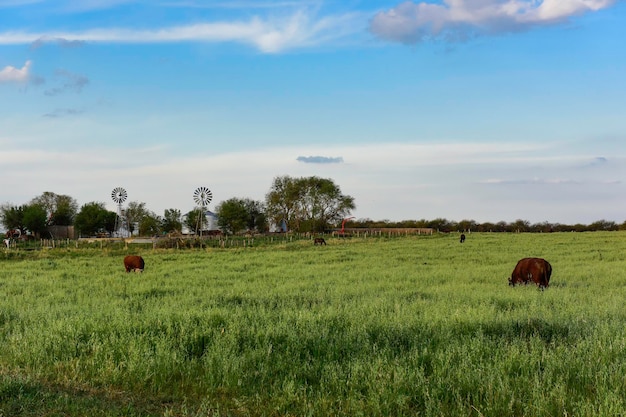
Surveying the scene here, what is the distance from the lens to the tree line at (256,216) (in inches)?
4508

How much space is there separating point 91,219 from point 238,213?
33395 millimetres

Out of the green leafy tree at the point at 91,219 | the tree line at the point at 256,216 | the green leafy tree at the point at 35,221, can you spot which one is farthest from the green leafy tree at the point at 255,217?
the green leafy tree at the point at 35,221

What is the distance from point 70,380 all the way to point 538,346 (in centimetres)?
766

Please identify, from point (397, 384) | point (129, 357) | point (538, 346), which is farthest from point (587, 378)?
point (129, 357)

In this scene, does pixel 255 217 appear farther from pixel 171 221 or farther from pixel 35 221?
pixel 35 221

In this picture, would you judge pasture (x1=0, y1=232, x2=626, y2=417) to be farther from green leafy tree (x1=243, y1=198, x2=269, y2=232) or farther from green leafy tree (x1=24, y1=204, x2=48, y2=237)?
green leafy tree (x1=243, y1=198, x2=269, y2=232)

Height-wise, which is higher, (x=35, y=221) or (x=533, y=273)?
(x=35, y=221)

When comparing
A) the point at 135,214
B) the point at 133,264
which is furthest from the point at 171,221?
the point at 133,264

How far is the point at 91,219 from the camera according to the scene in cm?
11344

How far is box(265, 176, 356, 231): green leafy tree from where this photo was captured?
12581cm

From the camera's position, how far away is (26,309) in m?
14.9

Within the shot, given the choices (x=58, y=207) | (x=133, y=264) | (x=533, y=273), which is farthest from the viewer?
(x=58, y=207)

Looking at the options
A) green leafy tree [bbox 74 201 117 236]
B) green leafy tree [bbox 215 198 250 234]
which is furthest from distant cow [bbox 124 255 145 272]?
green leafy tree [bbox 215 198 250 234]

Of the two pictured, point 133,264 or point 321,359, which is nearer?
point 321,359
